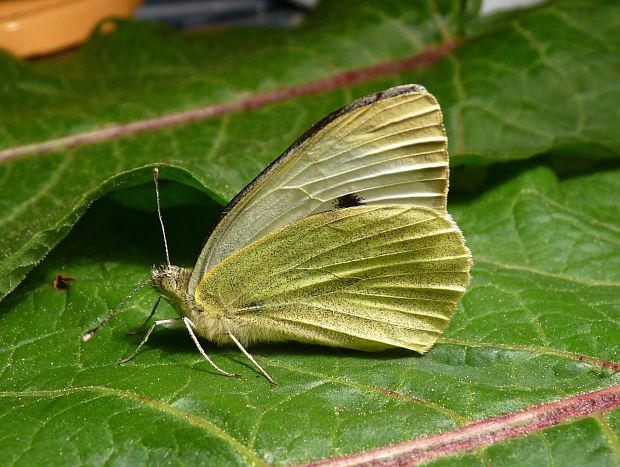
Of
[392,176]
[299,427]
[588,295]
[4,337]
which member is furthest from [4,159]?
[588,295]

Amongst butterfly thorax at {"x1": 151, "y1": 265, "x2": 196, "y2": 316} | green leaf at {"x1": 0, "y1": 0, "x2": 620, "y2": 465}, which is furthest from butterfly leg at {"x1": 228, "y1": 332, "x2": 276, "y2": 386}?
butterfly thorax at {"x1": 151, "y1": 265, "x2": 196, "y2": 316}

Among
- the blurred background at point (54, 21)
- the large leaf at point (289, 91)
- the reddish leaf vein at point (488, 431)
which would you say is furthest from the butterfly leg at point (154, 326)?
the blurred background at point (54, 21)

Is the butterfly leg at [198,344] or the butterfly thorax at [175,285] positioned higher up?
the butterfly thorax at [175,285]

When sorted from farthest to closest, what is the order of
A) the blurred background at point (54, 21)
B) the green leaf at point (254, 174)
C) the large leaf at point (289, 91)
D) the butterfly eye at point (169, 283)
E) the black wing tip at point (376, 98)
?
the blurred background at point (54, 21), the large leaf at point (289, 91), the butterfly eye at point (169, 283), the black wing tip at point (376, 98), the green leaf at point (254, 174)

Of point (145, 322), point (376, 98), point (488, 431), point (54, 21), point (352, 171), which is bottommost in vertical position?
point (145, 322)

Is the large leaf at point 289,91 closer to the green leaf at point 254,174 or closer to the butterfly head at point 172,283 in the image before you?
the green leaf at point 254,174

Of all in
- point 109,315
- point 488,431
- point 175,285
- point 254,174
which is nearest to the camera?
point 488,431

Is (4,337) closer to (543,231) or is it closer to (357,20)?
(543,231)

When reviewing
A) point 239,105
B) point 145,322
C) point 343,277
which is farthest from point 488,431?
point 239,105

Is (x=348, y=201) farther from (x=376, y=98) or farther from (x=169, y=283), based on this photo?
(x=169, y=283)
